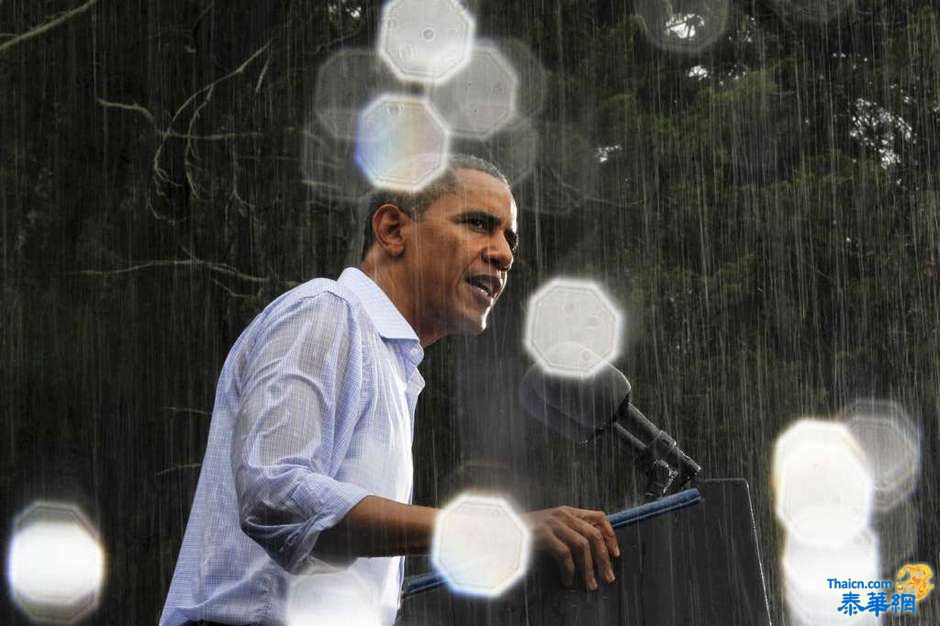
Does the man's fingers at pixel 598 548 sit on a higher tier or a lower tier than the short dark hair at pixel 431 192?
lower

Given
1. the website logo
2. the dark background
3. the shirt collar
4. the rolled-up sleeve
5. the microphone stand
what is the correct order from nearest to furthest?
the rolled-up sleeve
the shirt collar
the microphone stand
the website logo
the dark background

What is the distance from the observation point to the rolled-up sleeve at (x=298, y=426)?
54.6 inches

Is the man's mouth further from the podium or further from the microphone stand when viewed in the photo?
the podium

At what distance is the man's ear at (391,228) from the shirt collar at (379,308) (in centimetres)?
13

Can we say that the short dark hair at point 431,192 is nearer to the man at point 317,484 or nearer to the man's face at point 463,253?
the man's face at point 463,253

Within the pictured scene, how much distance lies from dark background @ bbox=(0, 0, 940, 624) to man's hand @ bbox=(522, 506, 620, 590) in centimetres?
567

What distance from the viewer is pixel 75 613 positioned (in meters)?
7.29

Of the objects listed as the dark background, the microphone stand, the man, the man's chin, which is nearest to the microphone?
the microphone stand

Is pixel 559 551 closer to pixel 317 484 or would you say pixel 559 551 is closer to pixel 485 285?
pixel 317 484

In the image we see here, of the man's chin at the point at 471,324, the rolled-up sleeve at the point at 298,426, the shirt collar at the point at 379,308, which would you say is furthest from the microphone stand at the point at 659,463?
the rolled-up sleeve at the point at 298,426

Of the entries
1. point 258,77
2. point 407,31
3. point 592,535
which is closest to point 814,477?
point 407,31

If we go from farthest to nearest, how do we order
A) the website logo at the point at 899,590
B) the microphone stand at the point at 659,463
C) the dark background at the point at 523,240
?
the dark background at the point at 523,240
the website logo at the point at 899,590
the microphone stand at the point at 659,463

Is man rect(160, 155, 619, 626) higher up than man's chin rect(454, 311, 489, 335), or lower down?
lower down

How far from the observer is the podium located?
1.45 metres
